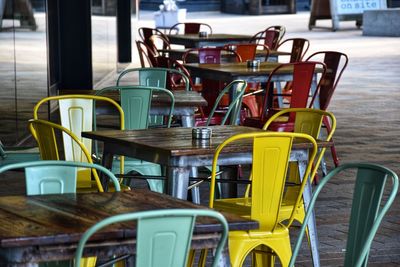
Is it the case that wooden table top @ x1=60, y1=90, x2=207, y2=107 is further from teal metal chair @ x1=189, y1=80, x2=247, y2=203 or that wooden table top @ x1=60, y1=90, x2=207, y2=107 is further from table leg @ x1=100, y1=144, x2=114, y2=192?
table leg @ x1=100, y1=144, x2=114, y2=192

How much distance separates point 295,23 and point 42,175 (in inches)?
1051

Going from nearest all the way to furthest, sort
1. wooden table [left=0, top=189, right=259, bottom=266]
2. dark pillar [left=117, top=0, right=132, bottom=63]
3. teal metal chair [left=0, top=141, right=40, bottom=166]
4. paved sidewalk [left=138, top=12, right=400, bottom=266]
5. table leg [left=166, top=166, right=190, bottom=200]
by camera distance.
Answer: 1. wooden table [left=0, top=189, right=259, bottom=266]
2. table leg [left=166, top=166, right=190, bottom=200]
3. paved sidewalk [left=138, top=12, right=400, bottom=266]
4. teal metal chair [left=0, top=141, right=40, bottom=166]
5. dark pillar [left=117, top=0, right=132, bottom=63]

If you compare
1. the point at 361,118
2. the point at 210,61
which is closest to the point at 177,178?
the point at 210,61

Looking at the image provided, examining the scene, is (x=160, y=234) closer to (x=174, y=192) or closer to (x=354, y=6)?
(x=174, y=192)

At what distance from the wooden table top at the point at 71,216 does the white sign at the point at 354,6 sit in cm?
2395

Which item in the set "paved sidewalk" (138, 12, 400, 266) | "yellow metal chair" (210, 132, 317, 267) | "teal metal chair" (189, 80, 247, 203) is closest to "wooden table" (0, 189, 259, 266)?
"yellow metal chair" (210, 132, 317, 267)

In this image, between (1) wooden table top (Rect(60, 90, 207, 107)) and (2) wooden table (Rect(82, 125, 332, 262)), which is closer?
(2) wooden table (Rect(82, 125, 332, 262))

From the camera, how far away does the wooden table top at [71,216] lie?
2884 millimetres

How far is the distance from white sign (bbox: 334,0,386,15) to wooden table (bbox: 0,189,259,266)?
24.0 metres

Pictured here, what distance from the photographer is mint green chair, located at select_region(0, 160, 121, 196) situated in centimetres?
356

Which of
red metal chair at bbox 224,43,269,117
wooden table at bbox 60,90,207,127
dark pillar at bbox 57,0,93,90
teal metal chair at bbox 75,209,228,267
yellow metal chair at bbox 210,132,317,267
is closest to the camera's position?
teal metal chair at bbox 75,209,228,267

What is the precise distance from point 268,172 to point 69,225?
134cm

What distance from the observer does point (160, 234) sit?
278 cm

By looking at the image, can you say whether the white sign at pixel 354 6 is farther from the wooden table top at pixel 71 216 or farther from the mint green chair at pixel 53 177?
the wooden table top at pixel 71 216
